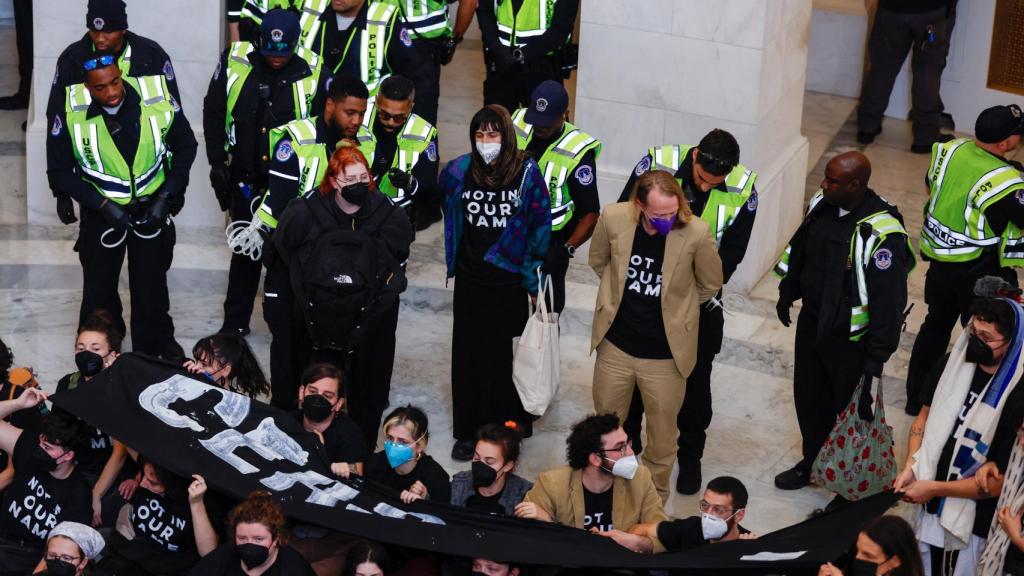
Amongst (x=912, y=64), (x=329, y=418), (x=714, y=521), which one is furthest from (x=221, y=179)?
(x=912, y=64)

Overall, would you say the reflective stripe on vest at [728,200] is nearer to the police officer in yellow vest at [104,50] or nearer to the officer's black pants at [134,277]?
the officer's black pants at [134,277]

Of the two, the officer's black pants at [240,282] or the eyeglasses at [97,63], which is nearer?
the eyeglasses at [97,63]

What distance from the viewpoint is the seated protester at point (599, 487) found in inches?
257

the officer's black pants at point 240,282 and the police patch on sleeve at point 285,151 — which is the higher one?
the police patch on sleeve at point 285,151

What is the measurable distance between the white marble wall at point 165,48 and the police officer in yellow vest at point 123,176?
1512 millimetres

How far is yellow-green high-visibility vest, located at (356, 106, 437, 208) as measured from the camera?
8125mm

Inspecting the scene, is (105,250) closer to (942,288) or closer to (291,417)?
(291,417)

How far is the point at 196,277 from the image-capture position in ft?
32.9

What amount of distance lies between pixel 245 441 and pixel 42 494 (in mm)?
839

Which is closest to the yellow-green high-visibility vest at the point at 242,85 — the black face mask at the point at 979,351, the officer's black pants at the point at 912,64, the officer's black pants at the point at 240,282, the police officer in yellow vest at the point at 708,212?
the officer's black pants at the point at 240,282

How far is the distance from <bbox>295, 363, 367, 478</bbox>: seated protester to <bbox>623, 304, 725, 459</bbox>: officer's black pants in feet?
4.81

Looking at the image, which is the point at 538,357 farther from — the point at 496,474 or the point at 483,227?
the point at 496,474

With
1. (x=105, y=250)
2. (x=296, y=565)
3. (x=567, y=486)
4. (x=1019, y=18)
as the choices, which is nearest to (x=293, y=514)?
(x=296, y=565)

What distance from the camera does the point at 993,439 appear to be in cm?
648
